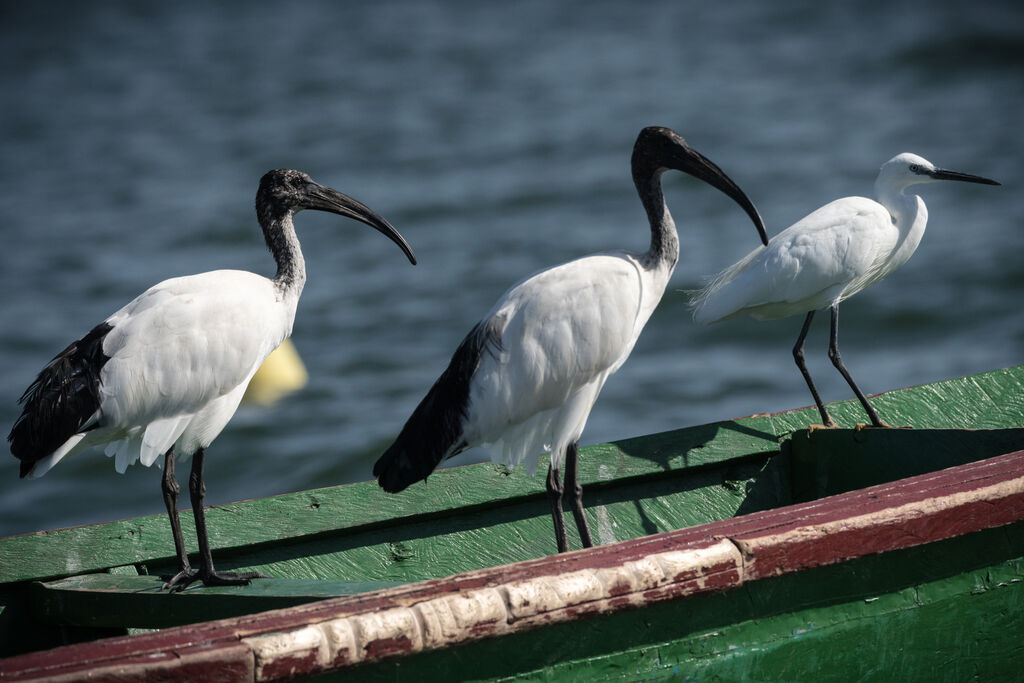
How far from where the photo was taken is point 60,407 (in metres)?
4.39

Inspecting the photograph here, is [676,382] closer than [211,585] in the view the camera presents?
No

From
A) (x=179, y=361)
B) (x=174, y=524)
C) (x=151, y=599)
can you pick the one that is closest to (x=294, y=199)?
(x=179, y=361)

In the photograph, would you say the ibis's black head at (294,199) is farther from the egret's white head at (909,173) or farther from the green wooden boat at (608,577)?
the egret's white head at (909,173)

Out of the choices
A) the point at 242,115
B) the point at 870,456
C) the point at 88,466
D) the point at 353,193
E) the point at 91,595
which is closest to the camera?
the point at 91,595

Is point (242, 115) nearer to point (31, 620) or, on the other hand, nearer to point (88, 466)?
point (88, 466)

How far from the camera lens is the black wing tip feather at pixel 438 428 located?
14.9 ft

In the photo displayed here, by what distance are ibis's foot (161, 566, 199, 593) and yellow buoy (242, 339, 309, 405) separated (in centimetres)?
944

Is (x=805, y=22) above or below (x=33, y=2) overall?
below

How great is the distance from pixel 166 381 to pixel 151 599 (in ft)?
2.83

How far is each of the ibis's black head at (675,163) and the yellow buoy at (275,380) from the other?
29.9 ft

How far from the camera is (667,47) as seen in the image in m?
25.2

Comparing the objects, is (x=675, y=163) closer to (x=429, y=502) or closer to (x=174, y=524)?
(x=429, y=502)

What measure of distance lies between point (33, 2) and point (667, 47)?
13.7 m

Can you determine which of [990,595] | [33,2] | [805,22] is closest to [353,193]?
[805,22]
